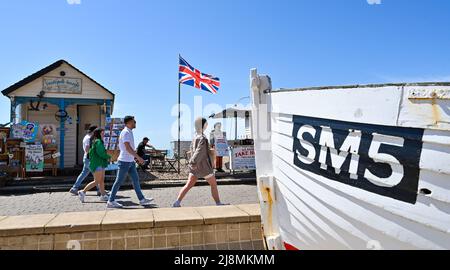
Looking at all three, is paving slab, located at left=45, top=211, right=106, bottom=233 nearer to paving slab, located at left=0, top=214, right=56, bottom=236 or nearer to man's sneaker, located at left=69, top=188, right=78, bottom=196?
paving slab, located at left=0, top=214, right=56, bottom=236

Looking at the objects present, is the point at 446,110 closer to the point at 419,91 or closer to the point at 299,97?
the point at 419,91

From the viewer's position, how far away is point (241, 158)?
1258 centimetres

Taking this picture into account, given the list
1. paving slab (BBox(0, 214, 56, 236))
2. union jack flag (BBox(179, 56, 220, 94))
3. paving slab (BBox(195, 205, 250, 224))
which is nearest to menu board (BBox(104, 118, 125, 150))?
union jack flag (BBox(179, 56, 220, 94))

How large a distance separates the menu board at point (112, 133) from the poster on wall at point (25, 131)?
2564 mm

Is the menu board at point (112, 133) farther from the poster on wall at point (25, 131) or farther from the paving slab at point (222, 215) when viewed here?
the paving slab at point (222, 215)

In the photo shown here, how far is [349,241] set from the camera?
2297 mm

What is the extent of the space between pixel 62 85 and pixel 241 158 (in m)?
7.52

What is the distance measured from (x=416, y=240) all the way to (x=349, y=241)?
0.46m

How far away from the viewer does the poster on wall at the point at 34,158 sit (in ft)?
36.3

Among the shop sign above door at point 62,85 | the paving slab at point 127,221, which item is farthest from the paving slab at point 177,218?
the shop sign above door at point 62,85

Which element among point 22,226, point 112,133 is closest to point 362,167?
point 22,226

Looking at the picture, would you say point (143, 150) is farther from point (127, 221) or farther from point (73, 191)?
point (127, 221)

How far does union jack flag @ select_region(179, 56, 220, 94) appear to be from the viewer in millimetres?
13102

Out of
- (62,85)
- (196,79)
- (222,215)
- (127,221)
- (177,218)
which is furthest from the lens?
(196,79)
